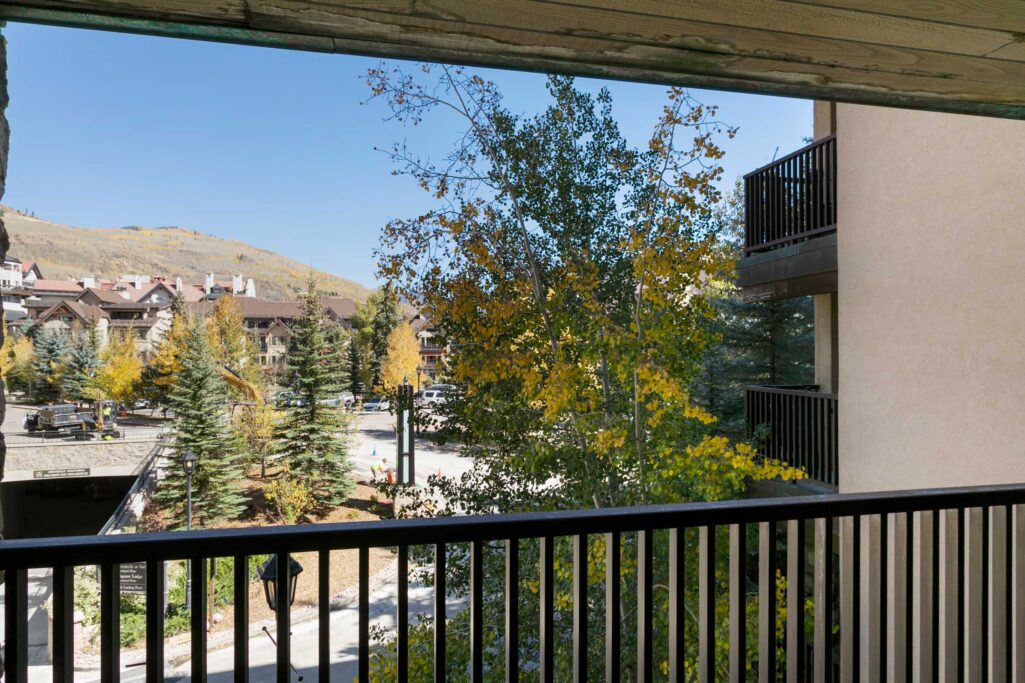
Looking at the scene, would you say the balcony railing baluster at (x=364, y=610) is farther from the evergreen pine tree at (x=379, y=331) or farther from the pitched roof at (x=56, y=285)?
the pitched roof at (x=56, y=285)

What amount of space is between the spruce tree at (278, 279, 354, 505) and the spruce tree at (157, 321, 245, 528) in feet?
4.05

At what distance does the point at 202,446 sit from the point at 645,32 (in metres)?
11.8

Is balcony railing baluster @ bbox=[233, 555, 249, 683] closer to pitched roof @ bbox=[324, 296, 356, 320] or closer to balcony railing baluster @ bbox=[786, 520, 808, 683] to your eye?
balcony railing baluster @ bbox=[786, 520, 808, 683]

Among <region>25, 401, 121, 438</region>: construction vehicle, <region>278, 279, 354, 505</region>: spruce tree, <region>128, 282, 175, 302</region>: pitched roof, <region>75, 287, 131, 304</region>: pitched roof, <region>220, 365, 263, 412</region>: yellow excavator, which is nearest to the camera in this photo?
<region>278, 279, 354, 505</region>: spruce tree

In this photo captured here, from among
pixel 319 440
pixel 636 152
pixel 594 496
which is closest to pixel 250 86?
pixel 319 440

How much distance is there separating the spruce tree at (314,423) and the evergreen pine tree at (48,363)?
687 centimetres

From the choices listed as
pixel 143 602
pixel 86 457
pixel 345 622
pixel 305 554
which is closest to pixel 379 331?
pixel 305 554

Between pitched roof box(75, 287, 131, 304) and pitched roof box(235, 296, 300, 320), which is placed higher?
pitched roof box(75, 287, 131, 304)

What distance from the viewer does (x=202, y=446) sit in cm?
1106

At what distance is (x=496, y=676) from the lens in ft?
13.6

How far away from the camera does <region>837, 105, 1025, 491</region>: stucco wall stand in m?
2.24

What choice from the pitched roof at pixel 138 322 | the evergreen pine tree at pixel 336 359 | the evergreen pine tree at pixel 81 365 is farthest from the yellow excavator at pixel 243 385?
the evergreen pine tree at pixel 81 365

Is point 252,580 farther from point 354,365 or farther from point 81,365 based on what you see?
point 81,365

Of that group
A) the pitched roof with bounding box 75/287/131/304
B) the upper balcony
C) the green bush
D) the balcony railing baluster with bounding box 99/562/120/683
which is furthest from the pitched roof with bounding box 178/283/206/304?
the balcony railing baluster with bounding box 99/562/120/683
